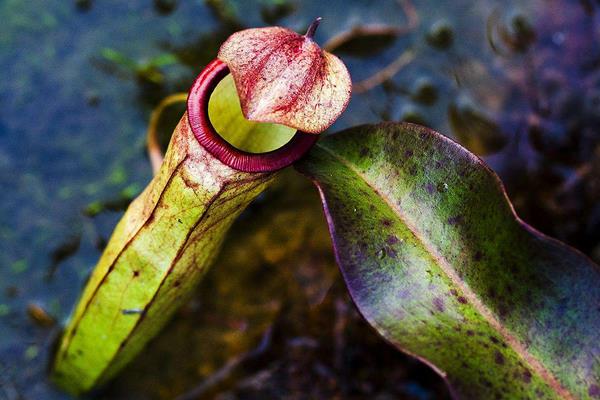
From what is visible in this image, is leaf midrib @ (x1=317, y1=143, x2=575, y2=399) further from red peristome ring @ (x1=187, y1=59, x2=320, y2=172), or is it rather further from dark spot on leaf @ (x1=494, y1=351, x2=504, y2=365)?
red peristome ring @ (x1=187, y1=59, x2=320, y2=172)

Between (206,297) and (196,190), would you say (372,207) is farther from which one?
(206,297)

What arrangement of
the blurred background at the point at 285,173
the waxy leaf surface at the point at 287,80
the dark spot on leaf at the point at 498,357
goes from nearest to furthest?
the waxy leaf surface at the point at 287,80 < the dark spot on leaf at the point at 498,357 < the blurred background at the point at 285,173

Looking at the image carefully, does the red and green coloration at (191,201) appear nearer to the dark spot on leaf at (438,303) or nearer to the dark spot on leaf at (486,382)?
the dark spot on leaf at (438,303)

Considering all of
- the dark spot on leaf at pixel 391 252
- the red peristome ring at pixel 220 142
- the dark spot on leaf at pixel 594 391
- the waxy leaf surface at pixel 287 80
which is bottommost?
the dark spot on leaf at pixel 594 391

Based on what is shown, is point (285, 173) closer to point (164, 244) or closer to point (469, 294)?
point (164, 244)

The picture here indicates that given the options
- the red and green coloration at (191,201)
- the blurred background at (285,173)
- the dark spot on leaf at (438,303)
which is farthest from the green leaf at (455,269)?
the blurred background at (285,173)

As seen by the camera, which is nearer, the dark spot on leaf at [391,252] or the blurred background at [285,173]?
the dark spot on leaf at [391,252]

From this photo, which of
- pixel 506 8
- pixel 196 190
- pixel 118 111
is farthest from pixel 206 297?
pixel 506 8

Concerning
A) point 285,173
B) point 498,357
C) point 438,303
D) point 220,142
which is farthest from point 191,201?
point 285,173
